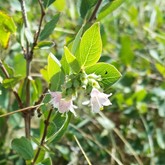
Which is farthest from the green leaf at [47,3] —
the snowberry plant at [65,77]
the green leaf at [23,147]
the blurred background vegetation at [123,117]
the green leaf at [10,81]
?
the blurred background vegetation at [123,117]

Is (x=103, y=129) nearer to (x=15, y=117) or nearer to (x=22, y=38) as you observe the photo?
(x=15, y=117)

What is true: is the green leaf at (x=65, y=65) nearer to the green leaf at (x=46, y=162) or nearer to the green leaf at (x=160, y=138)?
the green leaf at (x=46, y=162)

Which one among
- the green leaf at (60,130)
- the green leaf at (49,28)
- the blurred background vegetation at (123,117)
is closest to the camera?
the green leaf at (60,130)

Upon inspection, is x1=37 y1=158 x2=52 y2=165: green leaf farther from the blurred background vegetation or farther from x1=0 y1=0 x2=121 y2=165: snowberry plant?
the blurred background vegetation

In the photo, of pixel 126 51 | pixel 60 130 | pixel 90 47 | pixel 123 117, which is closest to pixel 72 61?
pixel 90 47

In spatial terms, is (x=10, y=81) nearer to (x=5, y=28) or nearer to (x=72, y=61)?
(x=5, y=28)

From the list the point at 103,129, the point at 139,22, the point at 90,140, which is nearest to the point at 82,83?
the point at 90,140

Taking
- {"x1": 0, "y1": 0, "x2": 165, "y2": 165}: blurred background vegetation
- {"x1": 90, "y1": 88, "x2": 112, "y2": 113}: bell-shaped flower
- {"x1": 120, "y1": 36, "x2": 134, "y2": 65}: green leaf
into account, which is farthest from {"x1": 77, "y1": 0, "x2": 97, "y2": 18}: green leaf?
{"x1": 120, "y1": 36, "x2": 134, "y2": 65}: green leaf
